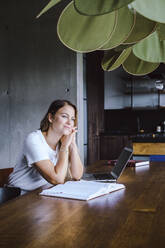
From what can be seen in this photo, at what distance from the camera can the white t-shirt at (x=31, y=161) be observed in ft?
7.11

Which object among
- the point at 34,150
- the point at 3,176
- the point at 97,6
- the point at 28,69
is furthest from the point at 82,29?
the point at 28,69

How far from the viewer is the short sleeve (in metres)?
2.14

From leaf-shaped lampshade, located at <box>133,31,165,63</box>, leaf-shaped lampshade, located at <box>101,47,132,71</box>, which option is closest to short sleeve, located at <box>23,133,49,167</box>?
leaf-shaped lampshade, located at <box>101,47,132,71</box>

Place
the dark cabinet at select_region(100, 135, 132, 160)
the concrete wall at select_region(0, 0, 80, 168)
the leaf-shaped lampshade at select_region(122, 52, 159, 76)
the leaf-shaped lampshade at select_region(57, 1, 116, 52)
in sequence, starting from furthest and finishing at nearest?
the dark cabinet at select_region(100, 135, 132, 160), the concrete wall at select_region(0, 0, 80, 168), the leaf-shaped lampshade at select_region(122, 52, 159, 76), the leaf-shaped lampshade at select_region(57, 1, 116, 52)

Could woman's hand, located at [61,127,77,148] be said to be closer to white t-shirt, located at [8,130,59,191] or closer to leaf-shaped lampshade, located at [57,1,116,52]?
white t-shirt, located at [8,130,59,191]

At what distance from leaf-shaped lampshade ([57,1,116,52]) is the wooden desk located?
719 millimetres

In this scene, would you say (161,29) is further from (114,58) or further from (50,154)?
(50,154)

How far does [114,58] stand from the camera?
77.1 inches

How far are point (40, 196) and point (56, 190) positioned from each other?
10 centimetres

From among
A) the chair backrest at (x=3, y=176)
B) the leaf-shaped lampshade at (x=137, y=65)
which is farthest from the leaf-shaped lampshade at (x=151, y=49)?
the chair backrest at (x=3, y=176)

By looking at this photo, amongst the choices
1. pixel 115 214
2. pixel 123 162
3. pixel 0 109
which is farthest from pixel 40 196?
pixel 0 109

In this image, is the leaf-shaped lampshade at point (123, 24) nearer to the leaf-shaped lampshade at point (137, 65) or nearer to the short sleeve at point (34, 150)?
the leaf-shaped lampshade at point (137, 65)

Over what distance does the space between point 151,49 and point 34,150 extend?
1.00 m

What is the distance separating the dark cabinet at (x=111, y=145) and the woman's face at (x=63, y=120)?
4.27 m
